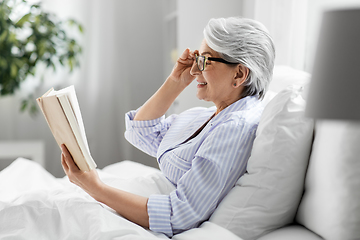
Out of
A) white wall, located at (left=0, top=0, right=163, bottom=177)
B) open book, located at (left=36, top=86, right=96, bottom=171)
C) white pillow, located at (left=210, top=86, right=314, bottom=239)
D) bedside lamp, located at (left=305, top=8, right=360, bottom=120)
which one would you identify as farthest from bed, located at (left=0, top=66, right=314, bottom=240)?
white wall, located at (left=0, top=0, right=163, bottom=177)

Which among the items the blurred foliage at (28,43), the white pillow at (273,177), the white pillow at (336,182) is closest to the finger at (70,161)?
the white pillow at (273,177)

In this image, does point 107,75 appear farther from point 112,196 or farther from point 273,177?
point 273,177

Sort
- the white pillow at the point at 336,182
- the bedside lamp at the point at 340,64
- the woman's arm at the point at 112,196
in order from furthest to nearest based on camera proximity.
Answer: the woman's arm at the point at 112,196 < the white pillow at the point at 336,182 < the bedside lamp at the point at 340,64

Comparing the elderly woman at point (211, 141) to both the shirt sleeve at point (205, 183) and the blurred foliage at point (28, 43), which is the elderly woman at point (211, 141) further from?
the blurred foliage at point (28, 43)

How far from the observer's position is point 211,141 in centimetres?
105

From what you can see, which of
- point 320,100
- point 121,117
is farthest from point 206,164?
point 121,117

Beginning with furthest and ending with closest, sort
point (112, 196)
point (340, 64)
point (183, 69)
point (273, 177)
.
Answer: point (183, 69) < point (112, 196) < point (273, 177) < point (340, 64)

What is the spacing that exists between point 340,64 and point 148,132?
107 cm

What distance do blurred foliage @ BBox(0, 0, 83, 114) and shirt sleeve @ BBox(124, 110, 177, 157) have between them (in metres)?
1.30

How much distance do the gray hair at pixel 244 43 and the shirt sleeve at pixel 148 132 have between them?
0.46m

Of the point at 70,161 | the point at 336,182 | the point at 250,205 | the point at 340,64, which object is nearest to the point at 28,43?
the point at 70,161

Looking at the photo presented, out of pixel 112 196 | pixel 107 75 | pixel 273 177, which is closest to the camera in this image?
pixel 273 177

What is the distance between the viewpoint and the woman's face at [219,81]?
121cm

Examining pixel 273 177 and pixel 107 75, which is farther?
pixel 107 75
